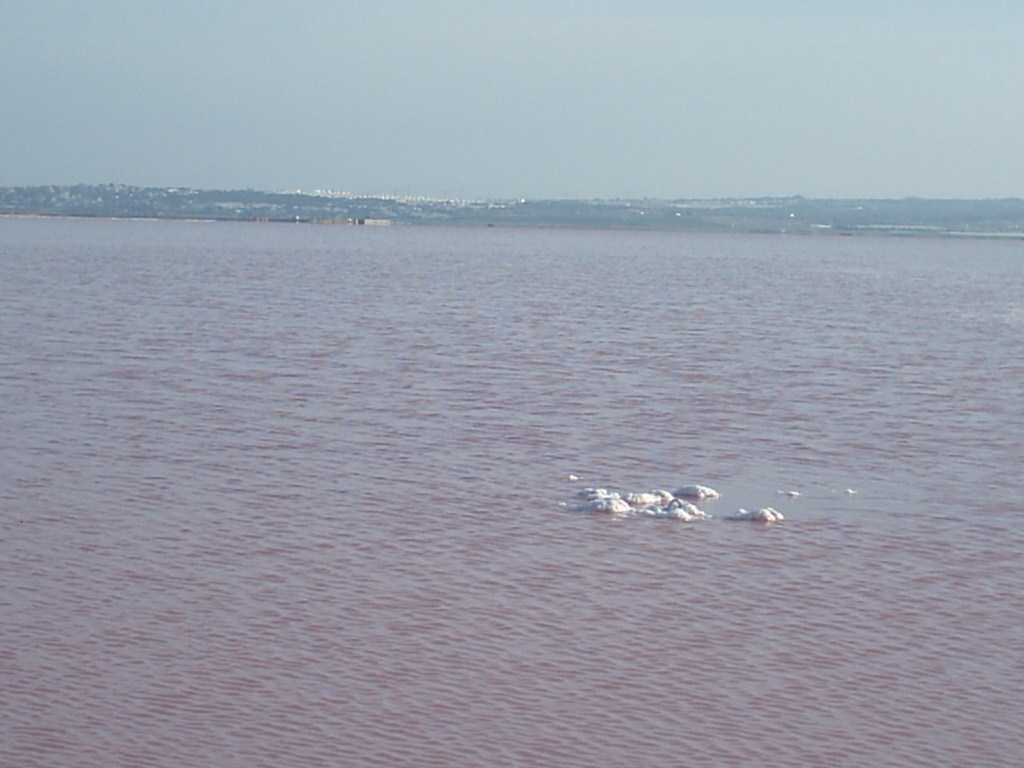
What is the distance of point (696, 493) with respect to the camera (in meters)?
14.4

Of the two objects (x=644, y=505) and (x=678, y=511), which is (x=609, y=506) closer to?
(x=644, y=505)

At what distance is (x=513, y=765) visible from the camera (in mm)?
8055

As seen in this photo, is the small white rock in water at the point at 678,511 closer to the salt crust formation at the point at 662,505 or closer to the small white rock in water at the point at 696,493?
the salt crust formation at the point at 662,505

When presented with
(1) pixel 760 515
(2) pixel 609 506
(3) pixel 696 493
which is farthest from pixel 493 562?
(3) pixel 696 493

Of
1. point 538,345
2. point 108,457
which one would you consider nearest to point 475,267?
point 538,345

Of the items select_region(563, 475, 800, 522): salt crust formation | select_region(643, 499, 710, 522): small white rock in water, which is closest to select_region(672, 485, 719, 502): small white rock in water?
select_region(563, 475, 800, 522): salt crust formation

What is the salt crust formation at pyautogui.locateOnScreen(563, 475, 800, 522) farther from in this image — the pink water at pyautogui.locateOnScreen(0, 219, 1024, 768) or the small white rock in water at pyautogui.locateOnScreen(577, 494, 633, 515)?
the pink water at pyautogui.locateOnScreen(0, 219, 1024, 768)

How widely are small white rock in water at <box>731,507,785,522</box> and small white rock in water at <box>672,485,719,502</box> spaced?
70 centimetres

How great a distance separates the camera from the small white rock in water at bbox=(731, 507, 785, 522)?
13.5 m

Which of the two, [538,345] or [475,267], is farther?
[475,267]

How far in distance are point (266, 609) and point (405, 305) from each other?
2920cm

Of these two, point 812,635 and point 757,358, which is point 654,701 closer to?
point 812,635

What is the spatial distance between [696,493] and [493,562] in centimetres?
316

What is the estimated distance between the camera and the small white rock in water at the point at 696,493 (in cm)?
1433
